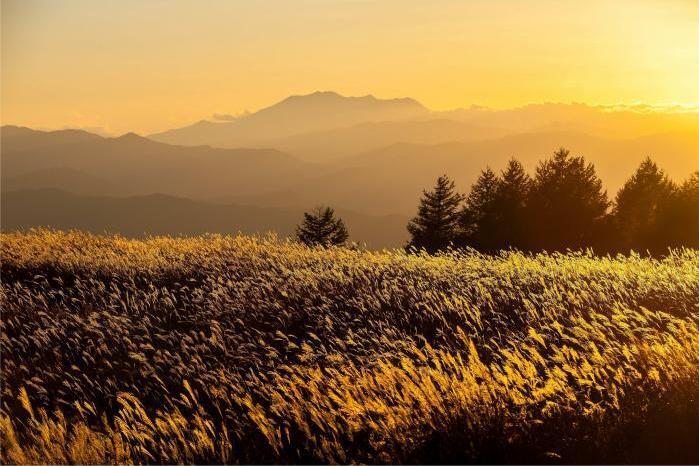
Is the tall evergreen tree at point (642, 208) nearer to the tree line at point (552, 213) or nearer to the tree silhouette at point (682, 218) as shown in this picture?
the tree line at point (552, 213)

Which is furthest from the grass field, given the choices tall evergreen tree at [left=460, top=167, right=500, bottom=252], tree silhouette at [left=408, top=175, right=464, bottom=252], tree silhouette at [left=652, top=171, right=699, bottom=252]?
tree silhouette at [left=652, top=171, right=699, bottom=252]

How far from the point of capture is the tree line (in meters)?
43.0

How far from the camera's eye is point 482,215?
46188 millimetres

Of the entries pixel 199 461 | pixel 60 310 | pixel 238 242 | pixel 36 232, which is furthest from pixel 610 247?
pixel 199 461

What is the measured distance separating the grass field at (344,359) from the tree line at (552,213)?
2979 cm

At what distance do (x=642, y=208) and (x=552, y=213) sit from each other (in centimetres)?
637

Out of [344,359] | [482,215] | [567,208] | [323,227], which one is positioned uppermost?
[567,208]

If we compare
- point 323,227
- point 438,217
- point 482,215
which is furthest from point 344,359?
point 482,215

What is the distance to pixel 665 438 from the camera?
5.25 m

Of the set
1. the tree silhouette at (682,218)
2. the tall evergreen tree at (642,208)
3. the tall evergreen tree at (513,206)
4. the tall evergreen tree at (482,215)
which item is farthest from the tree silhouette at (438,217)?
the tree silhouette at (682,218)

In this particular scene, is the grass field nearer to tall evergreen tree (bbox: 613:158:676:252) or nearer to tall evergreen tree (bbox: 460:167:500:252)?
tall evergreen tree (bbox: 460:167:500:252)

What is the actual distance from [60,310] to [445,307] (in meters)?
7.02

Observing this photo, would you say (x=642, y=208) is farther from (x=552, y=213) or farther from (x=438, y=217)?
(x=438, y=217)

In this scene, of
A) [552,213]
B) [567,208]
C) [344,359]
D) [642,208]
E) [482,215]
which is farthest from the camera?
[482,215]
